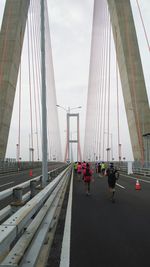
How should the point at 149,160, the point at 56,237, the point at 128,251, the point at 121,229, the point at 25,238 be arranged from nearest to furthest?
the point at 25,238 → the point at 128,251 → the point at 56,237 → the point at 121,229 → the point at 149,160

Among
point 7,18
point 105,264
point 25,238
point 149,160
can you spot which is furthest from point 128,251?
point 7,18

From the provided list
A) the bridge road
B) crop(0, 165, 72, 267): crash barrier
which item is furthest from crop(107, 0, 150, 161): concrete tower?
crop(0, 165, 72, 267): crash barrier

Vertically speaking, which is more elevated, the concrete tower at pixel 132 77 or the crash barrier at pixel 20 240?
the concrete tower at pixel 132 77

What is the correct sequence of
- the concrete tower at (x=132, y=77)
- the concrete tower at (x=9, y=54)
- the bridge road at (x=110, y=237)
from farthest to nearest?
the concrete tower at (x=132, y=77) < the concrete tower at (x=9, y=54) < the bridge road at (x=110, y=237)

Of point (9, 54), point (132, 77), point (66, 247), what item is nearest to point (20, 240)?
point (66, 247)

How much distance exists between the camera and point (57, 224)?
26.2 ft

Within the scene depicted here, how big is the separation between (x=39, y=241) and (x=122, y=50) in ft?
119

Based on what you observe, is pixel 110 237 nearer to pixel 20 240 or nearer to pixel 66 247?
pixel 66 247

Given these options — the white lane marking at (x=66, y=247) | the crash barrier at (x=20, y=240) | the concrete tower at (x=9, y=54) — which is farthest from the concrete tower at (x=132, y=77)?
the crash barrier at (x=20, y=240)

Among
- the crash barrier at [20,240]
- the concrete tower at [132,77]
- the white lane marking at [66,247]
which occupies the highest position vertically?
the concrete tower at [132,77]

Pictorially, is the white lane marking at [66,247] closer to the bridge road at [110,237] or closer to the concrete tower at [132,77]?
the bridge road at [110,237]

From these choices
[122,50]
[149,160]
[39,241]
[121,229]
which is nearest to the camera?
[39,241]

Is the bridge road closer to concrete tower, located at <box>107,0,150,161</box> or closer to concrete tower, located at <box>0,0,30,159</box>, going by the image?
concrete tower, located at <box>107,0,150,161</box>

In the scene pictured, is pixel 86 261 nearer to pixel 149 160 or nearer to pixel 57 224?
pixel 57 224
